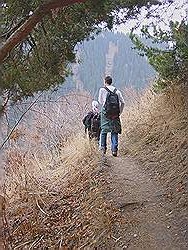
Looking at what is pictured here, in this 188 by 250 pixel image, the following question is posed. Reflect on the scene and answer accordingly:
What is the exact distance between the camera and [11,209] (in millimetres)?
7805

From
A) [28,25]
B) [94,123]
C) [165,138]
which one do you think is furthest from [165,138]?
[28,25]

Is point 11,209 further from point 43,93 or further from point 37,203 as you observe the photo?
point 43,93

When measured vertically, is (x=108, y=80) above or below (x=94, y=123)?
above

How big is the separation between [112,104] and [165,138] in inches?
50.3

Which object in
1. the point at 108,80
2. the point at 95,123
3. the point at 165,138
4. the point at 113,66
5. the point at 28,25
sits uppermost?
the point at 113,66

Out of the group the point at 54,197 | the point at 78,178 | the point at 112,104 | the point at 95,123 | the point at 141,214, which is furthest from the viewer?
the point at 95,123

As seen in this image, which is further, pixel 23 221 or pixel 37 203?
pixel 37 203

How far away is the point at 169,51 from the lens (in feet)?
29.5

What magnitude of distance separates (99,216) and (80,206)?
0.90 meters

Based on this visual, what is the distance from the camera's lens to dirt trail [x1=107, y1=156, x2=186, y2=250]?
5.31 metres

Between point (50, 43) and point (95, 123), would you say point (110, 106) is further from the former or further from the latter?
point (50, 43)

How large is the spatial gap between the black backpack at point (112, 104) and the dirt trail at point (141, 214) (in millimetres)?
1113

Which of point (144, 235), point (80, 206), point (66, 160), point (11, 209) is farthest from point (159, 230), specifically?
point (66, 160)

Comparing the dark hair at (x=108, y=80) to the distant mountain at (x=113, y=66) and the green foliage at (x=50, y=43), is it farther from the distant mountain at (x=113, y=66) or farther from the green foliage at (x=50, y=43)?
the distant mountain at (x=113, y=66)
